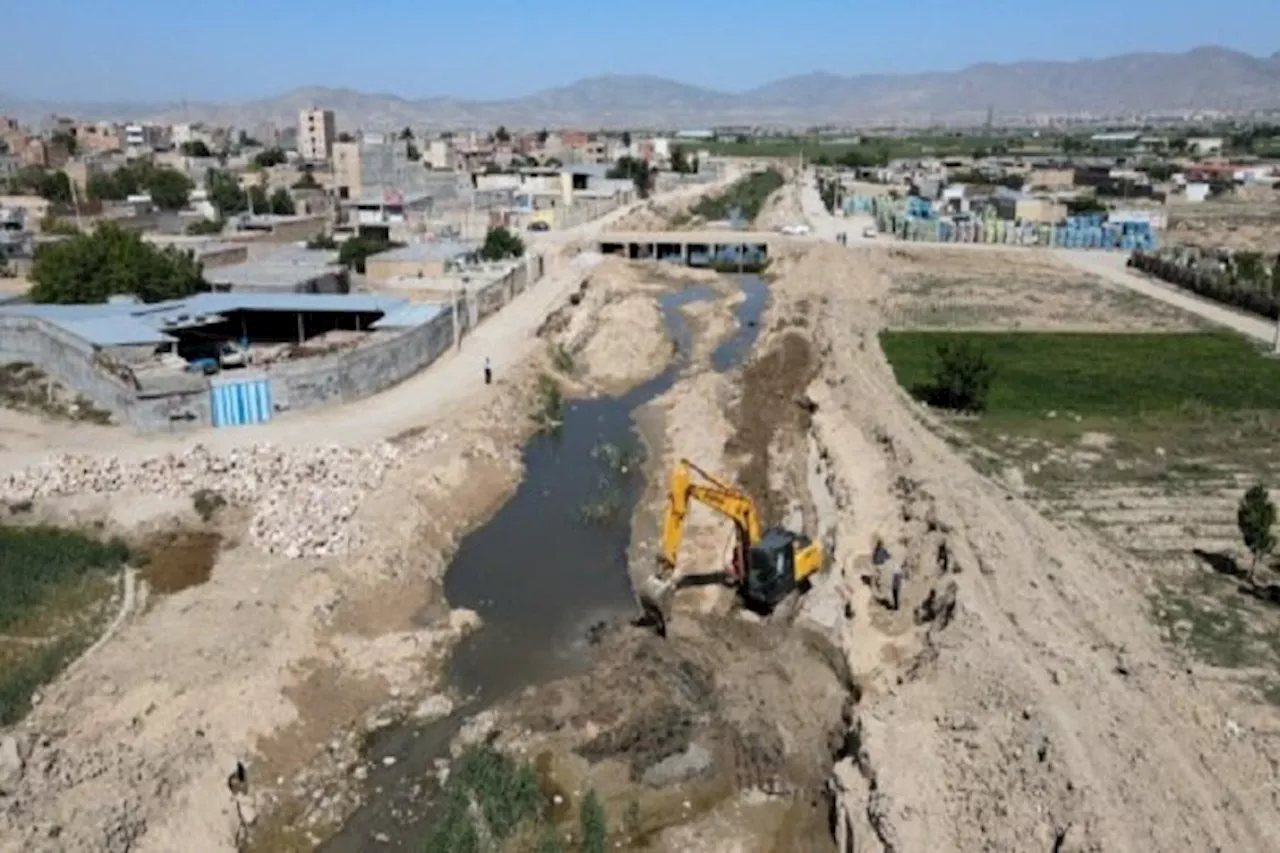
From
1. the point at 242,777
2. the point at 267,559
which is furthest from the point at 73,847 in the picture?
the point at 267,559

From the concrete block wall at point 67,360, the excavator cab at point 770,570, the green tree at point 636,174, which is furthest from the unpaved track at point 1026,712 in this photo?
the green tree at point 636,174

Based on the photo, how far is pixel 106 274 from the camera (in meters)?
39.7

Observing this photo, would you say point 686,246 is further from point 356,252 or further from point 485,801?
point 485,801

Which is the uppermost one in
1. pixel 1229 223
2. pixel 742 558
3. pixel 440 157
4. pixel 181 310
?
pixel 440 157

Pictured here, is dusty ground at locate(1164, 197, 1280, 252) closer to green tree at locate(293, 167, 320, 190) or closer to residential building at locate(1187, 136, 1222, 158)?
residential building at locate(1187, 136, 1222, 158)

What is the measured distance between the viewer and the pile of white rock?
22.9 meters

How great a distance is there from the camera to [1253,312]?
45.8 m

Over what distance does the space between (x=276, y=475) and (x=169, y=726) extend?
9.99 m

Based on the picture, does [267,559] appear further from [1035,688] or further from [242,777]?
[1035,688]

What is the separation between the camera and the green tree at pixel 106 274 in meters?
39.5

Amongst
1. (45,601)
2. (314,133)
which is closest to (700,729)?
(45,601)

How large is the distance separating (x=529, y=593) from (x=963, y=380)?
50.1 feet

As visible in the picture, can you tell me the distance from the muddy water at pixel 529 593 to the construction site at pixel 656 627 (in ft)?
0.30

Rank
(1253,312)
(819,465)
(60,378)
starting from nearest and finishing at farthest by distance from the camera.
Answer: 1. (819,465)
2. (60,378)
3. (1253,312)
